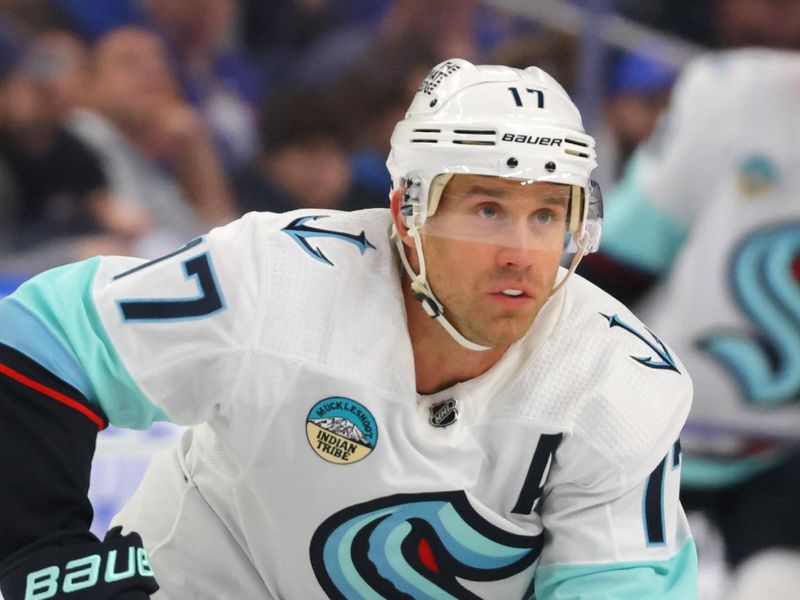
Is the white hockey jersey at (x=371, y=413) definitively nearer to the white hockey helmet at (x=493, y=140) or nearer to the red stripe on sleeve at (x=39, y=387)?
the red stripe on sleeve at (x=39, y=387)

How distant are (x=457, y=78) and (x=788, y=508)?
5.74 feet

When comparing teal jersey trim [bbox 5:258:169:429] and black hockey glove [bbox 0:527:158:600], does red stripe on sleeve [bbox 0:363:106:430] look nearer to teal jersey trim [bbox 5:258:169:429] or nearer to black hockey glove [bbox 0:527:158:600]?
teal jersey trim [bbox 5:258:169:429]

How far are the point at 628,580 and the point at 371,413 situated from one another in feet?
1.49

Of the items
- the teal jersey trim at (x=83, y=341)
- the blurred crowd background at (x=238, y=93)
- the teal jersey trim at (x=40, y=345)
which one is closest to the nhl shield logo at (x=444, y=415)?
the teal jersey trim at (x=83, y=341)

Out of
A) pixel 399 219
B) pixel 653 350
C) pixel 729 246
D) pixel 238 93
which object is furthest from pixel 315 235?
pixel 238 93

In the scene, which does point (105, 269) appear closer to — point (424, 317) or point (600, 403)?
point (424, 317)

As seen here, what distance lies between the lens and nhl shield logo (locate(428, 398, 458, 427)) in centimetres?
232

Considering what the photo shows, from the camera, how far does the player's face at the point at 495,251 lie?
2.26 meters

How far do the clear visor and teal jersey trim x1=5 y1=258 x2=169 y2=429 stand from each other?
1.65ft

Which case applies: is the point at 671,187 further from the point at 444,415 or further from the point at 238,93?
the point at 238,93

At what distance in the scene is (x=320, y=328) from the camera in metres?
2.28

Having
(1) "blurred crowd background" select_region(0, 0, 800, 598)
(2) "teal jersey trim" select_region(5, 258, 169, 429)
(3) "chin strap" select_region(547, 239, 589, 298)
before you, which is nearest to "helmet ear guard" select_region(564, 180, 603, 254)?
(3) "chin strap" select_region(547, 239, 589, 298)

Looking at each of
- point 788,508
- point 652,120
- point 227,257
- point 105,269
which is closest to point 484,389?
point 227,257

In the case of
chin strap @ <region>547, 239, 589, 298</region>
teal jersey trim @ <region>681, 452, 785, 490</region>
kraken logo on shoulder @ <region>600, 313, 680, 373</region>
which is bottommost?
teal jersey trim @ <region>681, 452, 785, 490</region>
